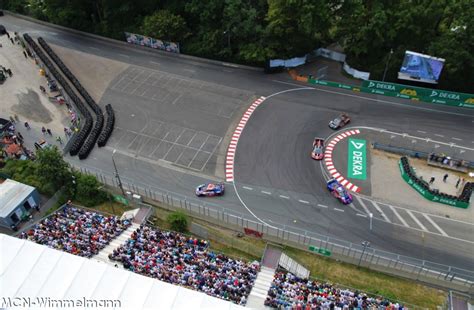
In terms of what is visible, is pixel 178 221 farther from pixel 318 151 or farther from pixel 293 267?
pixel 318 151

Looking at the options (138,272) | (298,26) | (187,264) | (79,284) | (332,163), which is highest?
(298,26)

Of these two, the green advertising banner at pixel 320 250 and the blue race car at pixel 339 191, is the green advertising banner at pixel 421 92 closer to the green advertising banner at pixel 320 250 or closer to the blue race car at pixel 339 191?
the blue race car at pixel 339 191

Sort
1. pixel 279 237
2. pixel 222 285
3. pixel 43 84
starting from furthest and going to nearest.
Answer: pixel 43 84 < pixel 279 237 < pixel 222 285

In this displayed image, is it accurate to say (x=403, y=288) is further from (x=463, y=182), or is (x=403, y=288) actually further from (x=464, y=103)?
(x=464, y=103)

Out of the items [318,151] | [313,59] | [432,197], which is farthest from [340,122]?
[313,59]

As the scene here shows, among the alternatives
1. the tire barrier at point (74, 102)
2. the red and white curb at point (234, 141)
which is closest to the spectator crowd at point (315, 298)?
the red and white curb at point (234, 141)

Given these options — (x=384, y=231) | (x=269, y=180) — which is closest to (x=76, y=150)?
(x=269, y=180)
